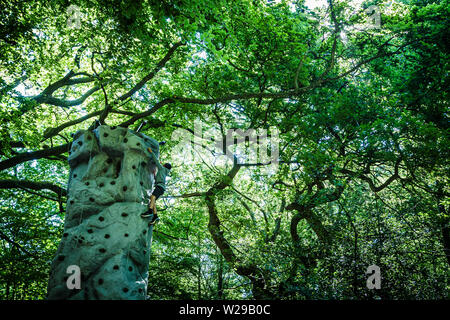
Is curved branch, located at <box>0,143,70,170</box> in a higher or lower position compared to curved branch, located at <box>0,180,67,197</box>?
higher

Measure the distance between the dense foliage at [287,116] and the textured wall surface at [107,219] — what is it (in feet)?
7.48

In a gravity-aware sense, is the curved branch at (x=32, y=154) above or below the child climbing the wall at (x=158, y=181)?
above

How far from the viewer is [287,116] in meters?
7.91

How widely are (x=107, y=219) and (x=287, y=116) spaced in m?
5.73

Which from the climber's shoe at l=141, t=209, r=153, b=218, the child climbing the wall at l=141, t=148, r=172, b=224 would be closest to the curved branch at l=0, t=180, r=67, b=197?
the child climbing the wall at l=141, t=148, r=172, b=224

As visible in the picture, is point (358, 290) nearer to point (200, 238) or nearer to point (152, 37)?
point (152, 37)

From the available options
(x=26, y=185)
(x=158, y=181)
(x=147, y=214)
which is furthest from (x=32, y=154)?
(x=147, y=214)

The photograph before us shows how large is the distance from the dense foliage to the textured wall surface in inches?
89.8

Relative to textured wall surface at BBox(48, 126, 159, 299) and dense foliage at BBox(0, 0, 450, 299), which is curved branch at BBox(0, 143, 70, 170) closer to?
dense foliage at BBox(0, 0, 450, 299)

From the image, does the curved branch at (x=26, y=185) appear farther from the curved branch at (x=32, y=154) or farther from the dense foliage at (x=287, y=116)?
the curved branch at (x=32, y=154)

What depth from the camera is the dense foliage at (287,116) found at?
4809 millimetres

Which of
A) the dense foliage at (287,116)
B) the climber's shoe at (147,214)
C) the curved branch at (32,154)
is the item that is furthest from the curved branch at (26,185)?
the climber's shoe at (147,214)

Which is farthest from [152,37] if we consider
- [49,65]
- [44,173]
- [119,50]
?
[44,173]

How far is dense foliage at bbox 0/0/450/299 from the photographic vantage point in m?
4.81
